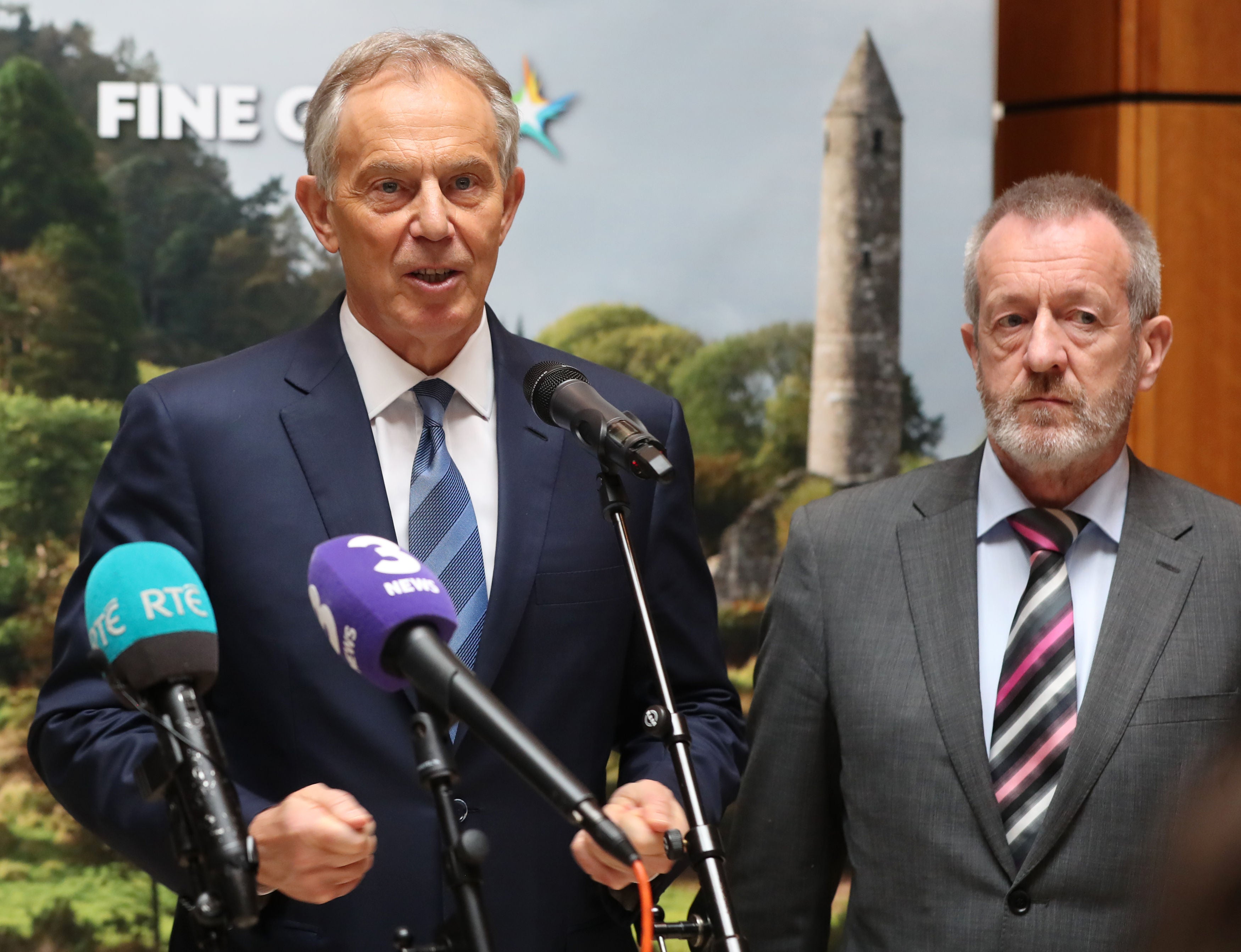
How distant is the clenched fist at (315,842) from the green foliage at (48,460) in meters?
3.57

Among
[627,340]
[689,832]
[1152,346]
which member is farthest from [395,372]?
[627,340]

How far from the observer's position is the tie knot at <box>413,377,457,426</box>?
1.90 metres

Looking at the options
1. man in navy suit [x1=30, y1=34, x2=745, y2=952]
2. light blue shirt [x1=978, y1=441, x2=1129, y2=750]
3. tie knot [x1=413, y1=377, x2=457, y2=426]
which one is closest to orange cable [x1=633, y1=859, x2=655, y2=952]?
man in navy suit [x1=30, y1=34, x2=745, y2=952]

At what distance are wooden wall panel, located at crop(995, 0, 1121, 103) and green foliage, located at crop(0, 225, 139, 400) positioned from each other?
302 cm

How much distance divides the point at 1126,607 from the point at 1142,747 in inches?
8.5

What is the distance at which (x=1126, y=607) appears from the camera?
2.03 m

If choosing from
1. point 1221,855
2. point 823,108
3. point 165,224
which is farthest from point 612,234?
point 1221,855

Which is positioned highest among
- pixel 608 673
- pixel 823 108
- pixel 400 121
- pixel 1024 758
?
pixel 823 108

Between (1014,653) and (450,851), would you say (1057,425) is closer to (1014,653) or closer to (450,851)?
(1014,653)


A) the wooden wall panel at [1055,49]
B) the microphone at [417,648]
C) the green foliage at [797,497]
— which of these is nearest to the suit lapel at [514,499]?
the microphone at [417,648]

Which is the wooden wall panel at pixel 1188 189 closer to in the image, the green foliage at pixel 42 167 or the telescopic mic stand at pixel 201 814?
the telescopic mic stand at pixel 201 814

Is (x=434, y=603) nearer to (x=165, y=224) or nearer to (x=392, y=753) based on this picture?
(x=392, y=753)

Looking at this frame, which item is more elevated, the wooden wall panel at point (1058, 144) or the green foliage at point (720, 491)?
the wooden wall panel at point (1058, 144)

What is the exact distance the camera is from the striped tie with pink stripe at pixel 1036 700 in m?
1.97
